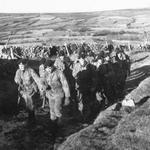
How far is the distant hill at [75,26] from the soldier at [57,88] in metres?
55.4

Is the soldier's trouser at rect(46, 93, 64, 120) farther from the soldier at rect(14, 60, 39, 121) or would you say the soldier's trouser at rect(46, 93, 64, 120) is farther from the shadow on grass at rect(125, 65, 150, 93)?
the shadow on grass at rect(125, 65, 150, 93)

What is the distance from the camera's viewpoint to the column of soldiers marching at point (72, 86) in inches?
404

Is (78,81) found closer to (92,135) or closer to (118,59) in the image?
(92,135)

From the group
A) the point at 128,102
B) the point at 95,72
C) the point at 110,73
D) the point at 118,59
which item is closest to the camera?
the point at 128,102

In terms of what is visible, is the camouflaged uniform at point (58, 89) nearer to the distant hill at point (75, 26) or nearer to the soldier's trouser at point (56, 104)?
the soldier's trouser at point (56, 104)

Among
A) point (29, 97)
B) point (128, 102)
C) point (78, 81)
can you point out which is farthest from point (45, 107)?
point (128, 102)

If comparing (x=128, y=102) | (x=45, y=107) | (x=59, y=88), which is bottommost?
(x=45, y=107)

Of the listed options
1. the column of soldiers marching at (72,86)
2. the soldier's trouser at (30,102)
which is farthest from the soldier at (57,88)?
the soldier's trouser at (30,102)

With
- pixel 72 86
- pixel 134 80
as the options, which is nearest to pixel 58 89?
pixel 72 86

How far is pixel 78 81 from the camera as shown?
44.0 feet

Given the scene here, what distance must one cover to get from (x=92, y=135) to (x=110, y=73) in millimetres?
8282

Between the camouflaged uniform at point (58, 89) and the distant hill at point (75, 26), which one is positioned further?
the distant hill at point (75, 26)

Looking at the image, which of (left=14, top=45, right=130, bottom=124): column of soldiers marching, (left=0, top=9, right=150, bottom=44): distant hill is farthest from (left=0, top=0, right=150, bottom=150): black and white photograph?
(left=0, top=9, right=150, bottom=44): distant hill

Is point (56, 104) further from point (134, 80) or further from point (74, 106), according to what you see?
point (134, 80)
